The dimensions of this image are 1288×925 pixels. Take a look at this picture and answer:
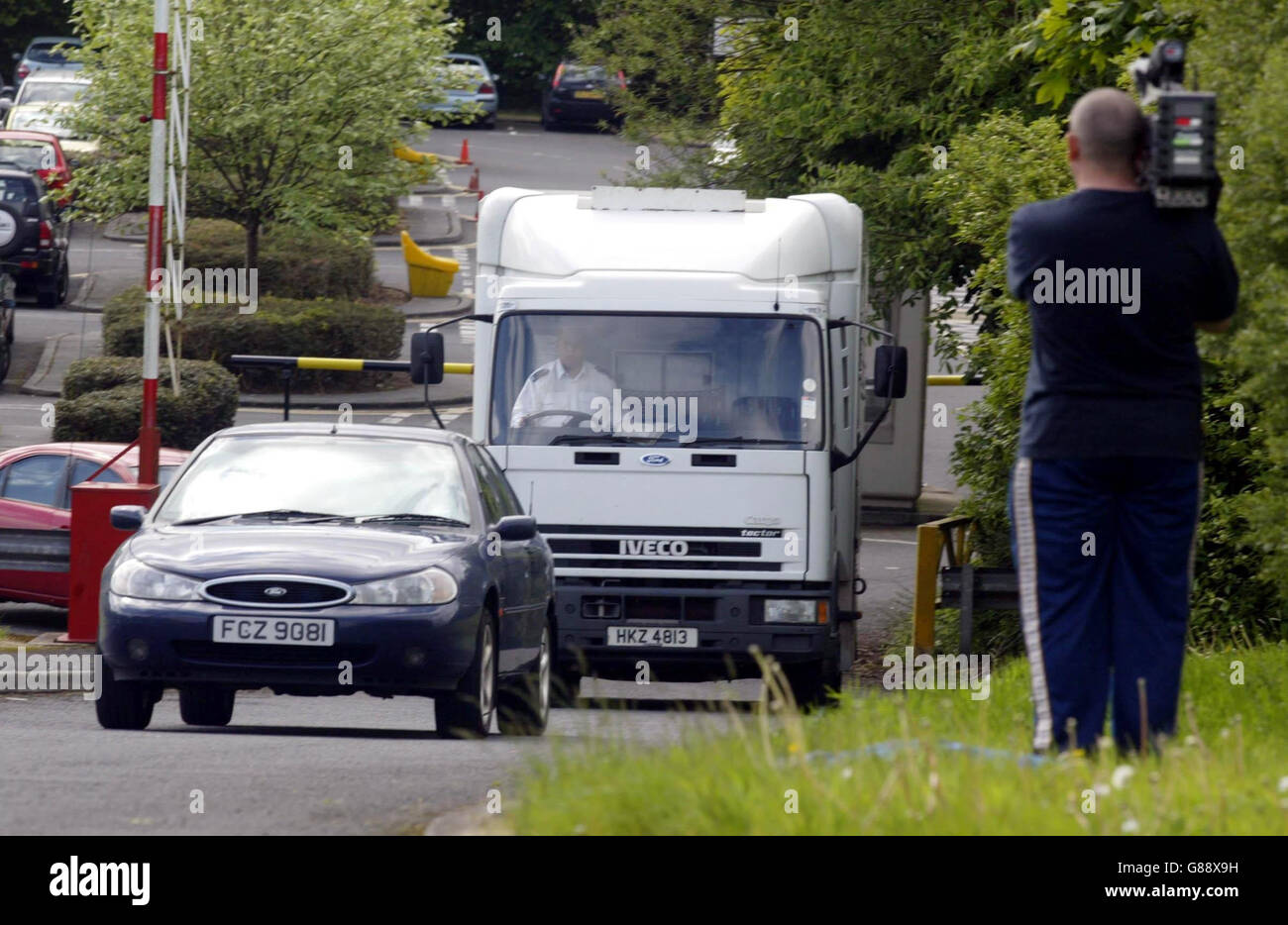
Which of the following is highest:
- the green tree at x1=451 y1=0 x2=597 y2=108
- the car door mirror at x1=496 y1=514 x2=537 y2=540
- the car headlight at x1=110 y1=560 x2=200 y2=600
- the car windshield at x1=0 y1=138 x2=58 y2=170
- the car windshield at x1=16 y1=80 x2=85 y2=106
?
the green tree at x1=451 y1=0 x2=597 y2=108

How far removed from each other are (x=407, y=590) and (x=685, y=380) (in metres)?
3.37

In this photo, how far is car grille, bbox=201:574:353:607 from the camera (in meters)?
9.09

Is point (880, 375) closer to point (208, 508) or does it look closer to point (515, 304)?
point (515, 304)

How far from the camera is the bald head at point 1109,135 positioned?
17.8 ft

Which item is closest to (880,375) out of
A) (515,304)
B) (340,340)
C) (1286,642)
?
(515,304)

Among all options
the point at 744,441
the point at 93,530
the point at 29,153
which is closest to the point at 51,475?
the point at 93,530

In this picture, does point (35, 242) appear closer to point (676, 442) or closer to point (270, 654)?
point (676, 442)

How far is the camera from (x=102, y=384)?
78.8 feet

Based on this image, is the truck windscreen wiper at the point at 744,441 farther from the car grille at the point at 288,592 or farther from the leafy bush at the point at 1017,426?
the car grille at the point at 288,592

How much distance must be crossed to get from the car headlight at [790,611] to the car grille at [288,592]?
3.71 metres

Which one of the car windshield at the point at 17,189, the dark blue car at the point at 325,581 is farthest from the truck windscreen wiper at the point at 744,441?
the car windshield at the point at 17,189

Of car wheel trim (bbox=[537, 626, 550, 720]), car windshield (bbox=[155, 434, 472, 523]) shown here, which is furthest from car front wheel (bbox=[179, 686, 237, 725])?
car wheel trim (bbox=[537, 626, 550, 720])

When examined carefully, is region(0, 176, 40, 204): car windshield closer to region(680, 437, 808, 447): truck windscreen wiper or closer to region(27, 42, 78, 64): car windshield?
region(680, 437, 808, 447): truck windscreen wiper

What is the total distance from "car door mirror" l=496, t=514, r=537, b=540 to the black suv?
21568mm
